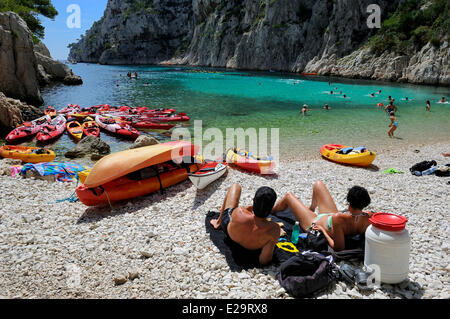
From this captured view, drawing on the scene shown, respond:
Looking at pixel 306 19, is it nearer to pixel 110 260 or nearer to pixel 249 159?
pixel 249 159

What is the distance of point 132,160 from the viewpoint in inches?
299

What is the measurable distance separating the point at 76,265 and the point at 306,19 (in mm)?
76760

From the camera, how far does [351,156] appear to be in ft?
36.3

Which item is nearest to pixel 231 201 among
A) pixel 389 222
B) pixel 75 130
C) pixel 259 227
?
pixel 259 227

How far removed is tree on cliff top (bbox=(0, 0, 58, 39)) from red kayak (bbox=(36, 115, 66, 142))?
31.5 meters

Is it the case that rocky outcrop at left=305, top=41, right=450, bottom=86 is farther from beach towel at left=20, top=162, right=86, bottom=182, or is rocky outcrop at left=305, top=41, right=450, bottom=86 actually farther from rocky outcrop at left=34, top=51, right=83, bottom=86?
beach towel at left=20, top=162, right=86, bottom=182

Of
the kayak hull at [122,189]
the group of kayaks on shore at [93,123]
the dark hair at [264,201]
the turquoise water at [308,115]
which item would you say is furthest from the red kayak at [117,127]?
the dark hair at [264,201]

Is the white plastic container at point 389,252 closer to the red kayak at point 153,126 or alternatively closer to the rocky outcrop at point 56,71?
the red kayak at point 153,126

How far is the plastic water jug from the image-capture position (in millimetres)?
3678

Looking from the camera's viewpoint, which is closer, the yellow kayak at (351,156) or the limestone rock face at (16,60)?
the yellow kayak at (351,156)

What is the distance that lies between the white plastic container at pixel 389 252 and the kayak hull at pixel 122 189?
17.7ft

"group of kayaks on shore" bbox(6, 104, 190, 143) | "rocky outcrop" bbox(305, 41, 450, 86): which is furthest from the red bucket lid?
"rocky outcrop" bbox(305, 41, 450, 86)

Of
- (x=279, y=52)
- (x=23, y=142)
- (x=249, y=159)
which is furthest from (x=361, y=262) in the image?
(x=279, y=52)

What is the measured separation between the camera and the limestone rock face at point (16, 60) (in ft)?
76.9
